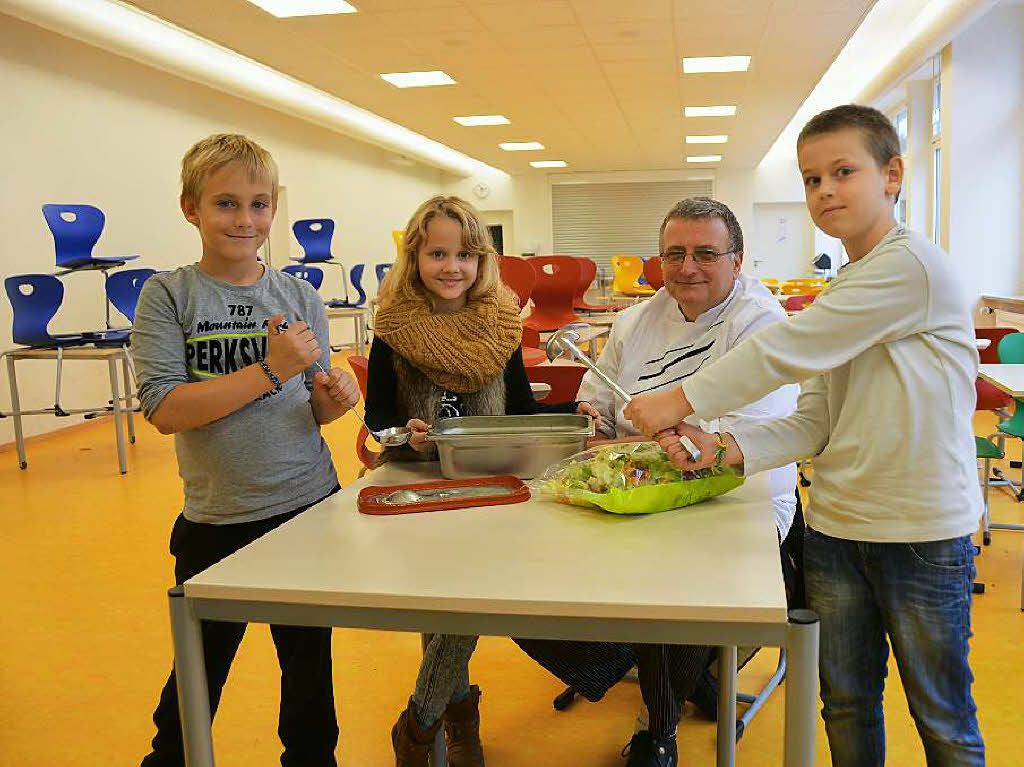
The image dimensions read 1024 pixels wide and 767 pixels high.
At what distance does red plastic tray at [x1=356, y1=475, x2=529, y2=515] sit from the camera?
137 centimetres

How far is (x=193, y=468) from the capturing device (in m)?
1.54

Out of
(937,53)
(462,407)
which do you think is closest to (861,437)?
(462,407)

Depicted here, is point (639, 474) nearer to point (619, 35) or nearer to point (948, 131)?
point (619, 35)

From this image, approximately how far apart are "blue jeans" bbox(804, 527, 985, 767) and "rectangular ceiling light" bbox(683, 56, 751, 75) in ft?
22.5

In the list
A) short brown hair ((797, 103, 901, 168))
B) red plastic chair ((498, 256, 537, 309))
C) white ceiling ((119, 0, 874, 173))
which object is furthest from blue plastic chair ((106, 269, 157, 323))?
short brown hair ((797, 103, 901, 168))

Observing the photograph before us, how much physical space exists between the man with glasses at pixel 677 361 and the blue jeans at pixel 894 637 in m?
0.40

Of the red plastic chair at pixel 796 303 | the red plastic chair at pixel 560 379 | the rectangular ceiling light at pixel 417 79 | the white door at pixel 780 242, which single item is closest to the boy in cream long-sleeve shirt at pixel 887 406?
the red plastic chair at pixel 560 379

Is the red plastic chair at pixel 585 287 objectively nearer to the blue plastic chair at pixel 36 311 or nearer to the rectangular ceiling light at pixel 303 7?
the rectangular ceiling light at pixel 303 7

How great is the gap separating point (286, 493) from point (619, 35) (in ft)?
19.4

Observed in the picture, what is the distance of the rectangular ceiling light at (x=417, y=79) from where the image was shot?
8.00m

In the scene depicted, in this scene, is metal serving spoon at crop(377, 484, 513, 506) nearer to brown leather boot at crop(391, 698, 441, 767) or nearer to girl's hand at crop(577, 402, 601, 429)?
girl's hand at crop(577, 402, 601, 429)

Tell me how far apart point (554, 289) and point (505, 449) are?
4442mm

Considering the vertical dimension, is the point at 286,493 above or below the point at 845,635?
above

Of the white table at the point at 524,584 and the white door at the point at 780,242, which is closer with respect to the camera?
the white table at the point at 524,584
